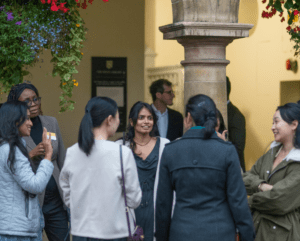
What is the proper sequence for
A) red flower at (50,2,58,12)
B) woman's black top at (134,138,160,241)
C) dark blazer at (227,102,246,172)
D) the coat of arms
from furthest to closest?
the coat of arms → dark blazer at (227,102,246,172) → red flower at (50,2,58,12) → woman's black top at (134,138,160,241)

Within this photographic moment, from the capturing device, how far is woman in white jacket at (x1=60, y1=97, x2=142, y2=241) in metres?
2.66

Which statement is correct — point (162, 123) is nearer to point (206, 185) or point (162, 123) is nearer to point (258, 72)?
point (258, 72)

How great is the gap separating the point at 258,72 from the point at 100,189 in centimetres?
516

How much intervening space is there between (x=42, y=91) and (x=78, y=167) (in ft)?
14.0

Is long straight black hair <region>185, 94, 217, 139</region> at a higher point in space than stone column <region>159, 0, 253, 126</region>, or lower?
lower

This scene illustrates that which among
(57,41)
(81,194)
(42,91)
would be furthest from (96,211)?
(42,91)

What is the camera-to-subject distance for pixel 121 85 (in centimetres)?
730

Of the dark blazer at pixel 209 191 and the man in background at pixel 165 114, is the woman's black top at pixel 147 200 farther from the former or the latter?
the man in background at pixel 165 114

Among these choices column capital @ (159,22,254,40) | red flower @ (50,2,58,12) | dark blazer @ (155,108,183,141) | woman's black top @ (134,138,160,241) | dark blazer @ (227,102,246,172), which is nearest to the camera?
woman's black top @ (134,138,160,241)

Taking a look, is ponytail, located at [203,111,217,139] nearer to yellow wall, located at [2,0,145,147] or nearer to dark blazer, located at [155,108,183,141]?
dark blazer, located at [155,108,183,141]

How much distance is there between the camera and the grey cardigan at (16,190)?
290 centimetres

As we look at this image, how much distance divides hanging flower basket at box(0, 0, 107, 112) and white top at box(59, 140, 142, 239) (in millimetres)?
1307

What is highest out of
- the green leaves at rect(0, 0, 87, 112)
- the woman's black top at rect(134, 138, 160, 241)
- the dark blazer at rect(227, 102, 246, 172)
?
the green leaves at rect(0, 0, 87, 112)

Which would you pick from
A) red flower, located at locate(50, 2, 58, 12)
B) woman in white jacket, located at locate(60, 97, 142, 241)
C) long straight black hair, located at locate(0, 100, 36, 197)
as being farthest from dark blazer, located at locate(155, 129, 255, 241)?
red flower, located at locate(50, 2, 58, 12)
